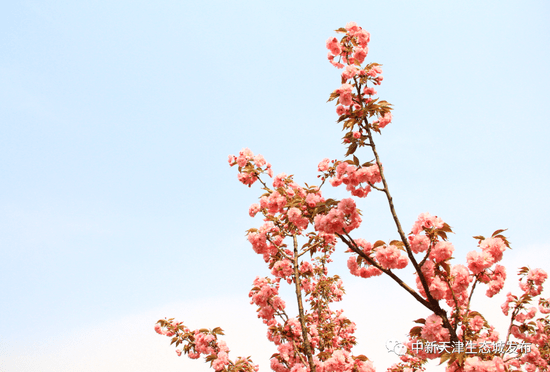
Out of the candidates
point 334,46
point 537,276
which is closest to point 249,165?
point 334,46

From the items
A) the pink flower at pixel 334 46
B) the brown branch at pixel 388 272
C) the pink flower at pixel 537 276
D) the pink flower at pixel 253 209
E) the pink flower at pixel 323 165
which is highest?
the pink flower at pixel 334 46

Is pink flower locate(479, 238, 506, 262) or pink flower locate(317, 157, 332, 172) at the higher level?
pink flower locate(317, 157, 332, 172)

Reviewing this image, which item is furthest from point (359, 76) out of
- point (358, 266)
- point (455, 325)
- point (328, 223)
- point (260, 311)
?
point (260, 311)

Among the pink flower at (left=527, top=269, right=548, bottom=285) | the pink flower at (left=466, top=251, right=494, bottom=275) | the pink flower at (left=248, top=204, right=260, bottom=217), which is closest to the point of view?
the pink flower at (left=466, top=251, right=494, bottom=275)

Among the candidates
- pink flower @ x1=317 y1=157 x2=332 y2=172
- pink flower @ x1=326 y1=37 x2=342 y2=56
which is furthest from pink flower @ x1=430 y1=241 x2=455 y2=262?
pink flower @ x1=317 y1=157 x2=332 y2=172

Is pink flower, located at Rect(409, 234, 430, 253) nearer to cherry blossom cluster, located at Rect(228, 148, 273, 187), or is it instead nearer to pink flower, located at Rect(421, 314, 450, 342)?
pink flower, located at Rect(421, 314, 450, 342)

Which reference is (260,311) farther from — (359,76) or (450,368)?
(359,76)

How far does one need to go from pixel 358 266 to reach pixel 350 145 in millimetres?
1679

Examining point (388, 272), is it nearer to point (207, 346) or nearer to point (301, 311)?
point (301, 311)

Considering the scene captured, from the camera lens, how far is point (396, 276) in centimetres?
407

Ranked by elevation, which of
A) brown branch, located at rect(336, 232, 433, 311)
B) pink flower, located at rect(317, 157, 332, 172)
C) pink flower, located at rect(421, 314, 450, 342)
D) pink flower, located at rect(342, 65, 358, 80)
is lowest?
pink flower, located at rect(421, 314, 450, 342)

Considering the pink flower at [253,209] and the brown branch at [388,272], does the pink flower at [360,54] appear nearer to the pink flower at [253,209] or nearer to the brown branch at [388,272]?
the brown branch at [388,272]

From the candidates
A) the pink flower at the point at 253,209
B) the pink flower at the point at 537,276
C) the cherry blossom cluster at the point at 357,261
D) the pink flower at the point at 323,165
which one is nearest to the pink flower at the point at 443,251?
the cherry blossom cluster at the point at 357,261

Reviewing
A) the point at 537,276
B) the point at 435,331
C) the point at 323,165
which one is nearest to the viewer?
the point at 435,331
